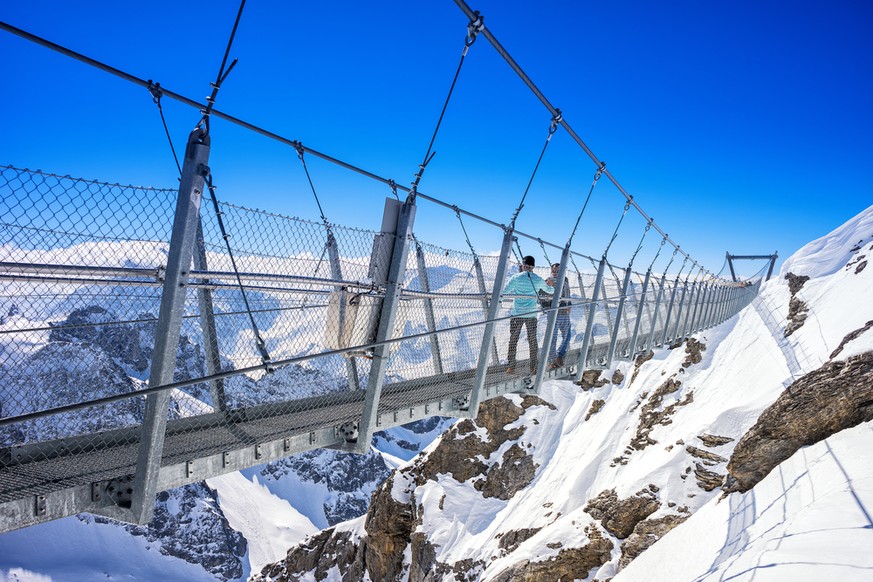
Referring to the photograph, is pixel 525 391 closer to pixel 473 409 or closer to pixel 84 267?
pixel 473 409

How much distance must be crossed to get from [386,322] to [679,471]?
13.4 meters

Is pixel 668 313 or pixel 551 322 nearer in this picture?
pixel 551 322

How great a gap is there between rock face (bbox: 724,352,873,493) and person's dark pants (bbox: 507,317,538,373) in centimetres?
385

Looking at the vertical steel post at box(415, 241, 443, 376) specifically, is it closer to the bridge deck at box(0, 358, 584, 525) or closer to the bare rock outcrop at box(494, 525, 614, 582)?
the bridge deck at box(0, 358, 584, 525)

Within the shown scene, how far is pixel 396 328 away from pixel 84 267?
6.18 feet

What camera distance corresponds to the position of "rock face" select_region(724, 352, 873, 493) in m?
6.48

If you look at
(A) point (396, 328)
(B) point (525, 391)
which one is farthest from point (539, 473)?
(A) point (396, 328)

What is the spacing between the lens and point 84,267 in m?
2.39

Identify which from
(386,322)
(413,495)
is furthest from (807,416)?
(413,495)

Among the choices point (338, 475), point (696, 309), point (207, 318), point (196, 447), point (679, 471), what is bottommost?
point (679, 471)

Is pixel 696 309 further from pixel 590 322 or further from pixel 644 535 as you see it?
pixel 590 322

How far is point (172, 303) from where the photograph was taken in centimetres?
213

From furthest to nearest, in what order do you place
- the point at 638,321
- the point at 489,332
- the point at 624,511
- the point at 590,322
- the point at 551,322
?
the point at 624,511
the point at 638,321
the point at 590,322
the point at 551,322
the point at 489,332

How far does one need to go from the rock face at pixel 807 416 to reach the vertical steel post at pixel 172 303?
7227mm
